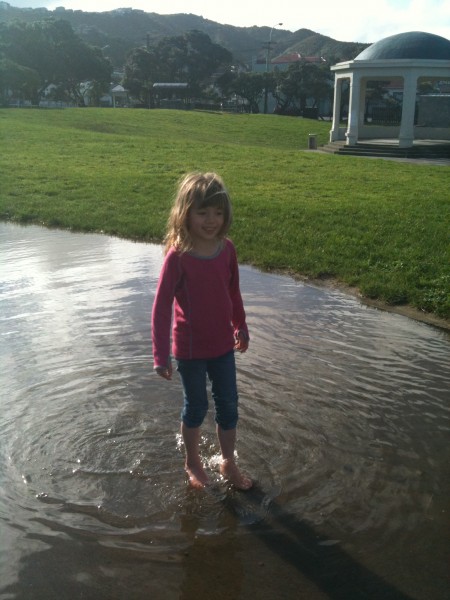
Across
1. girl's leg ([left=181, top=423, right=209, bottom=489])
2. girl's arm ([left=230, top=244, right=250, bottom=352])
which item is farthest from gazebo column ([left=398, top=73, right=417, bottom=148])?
girl's leg ([left=181, top=423, right=209, bottom=489])

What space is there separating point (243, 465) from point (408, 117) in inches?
957

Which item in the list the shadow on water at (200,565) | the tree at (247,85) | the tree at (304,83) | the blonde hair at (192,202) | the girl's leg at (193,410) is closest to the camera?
the shadow on water at (200,565)

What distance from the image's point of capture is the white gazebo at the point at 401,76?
25.3m

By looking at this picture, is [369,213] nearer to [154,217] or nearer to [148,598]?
[154,217]

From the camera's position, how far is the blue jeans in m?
3.21

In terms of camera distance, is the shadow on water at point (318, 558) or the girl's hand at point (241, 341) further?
the girl's hand at point (241, 341)

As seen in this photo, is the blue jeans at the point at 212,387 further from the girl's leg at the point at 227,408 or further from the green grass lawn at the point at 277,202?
the green grass lawn at the point at 277,202

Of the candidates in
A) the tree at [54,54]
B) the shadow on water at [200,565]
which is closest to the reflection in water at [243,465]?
the shadow on water at [200,565]

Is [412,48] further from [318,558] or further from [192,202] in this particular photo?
[318,558]

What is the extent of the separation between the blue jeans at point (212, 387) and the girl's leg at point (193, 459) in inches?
1.8

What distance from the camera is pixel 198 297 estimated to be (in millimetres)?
3139

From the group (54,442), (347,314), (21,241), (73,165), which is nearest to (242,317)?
(54,442)

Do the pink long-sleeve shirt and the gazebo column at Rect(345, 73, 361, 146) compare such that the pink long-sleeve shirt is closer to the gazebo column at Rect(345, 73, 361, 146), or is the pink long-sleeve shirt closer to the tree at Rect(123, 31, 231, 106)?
the gazebo column at Rect(345, 73, 361, 146)

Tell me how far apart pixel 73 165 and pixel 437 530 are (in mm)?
15226
